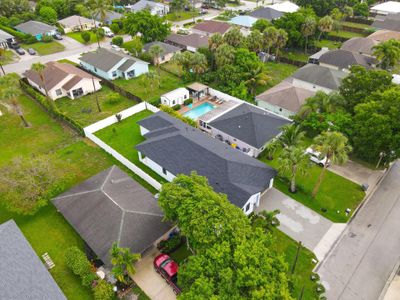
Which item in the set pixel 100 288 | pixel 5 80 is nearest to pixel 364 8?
pixel 5 80

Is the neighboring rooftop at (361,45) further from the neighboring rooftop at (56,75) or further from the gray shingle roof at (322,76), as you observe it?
the neighboring rooftop at (56,75)

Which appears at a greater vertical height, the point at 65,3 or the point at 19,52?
the point at 65,3

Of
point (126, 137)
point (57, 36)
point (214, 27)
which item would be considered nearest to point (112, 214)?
point (126, 137)

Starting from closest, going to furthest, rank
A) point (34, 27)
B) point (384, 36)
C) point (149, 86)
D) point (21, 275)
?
point (21, 275)
point (149, 86)
point (384, 36)
point (34, 27)

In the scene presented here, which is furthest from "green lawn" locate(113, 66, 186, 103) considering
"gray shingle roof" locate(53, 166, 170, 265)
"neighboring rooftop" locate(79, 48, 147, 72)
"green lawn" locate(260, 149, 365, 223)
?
"green lawn" locate(260, 149, 365, 223)

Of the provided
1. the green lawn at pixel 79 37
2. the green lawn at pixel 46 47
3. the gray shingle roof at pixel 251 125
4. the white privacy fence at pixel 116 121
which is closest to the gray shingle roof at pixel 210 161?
the white privacy fence at pixel 116 121

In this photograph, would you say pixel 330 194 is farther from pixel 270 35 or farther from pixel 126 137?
pixel 270 35

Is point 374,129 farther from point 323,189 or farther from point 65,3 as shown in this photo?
point 65,3
